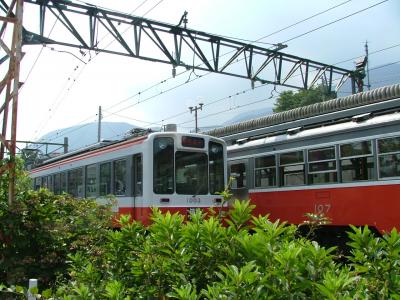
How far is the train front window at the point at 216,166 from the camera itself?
12.2 metres

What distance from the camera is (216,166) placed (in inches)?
486

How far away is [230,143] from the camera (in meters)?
14.3

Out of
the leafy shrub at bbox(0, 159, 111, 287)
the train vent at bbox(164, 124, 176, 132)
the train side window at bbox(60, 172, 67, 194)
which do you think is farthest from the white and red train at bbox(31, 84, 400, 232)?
the leafy shrub at bbox(0, 159, 111, 287)

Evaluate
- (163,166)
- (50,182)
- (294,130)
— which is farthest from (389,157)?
(50,182)

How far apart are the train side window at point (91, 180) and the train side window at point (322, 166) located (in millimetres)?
5582

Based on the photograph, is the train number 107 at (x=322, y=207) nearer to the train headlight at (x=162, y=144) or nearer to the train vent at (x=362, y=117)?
the train vent at (x=362, y=117)

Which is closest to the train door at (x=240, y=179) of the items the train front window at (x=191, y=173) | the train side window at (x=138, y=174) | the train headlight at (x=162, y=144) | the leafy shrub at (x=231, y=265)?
the train front window at (x=191, y=173)

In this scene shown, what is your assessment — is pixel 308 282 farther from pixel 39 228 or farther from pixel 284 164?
pixel 284 164

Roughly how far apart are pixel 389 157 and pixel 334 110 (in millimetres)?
2734

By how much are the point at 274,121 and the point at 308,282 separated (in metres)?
11.7

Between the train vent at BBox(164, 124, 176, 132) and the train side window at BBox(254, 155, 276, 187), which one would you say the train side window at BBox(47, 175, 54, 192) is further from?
the train side window at BBox(254, 155, 276, 187)

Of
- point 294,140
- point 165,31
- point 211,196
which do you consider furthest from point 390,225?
point 165,31

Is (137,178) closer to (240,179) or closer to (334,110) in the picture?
(240,179)

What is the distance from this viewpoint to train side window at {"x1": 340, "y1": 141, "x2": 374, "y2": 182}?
973 cm
